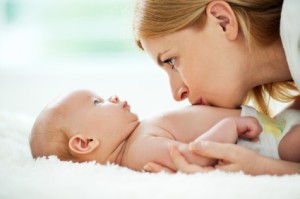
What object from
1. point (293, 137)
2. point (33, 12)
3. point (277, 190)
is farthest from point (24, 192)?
point (33, 12)

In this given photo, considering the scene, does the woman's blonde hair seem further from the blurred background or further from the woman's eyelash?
the blurred background

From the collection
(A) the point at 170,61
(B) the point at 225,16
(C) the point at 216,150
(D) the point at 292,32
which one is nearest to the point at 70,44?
(A) the point at 170,61

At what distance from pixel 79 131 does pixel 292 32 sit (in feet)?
2.01

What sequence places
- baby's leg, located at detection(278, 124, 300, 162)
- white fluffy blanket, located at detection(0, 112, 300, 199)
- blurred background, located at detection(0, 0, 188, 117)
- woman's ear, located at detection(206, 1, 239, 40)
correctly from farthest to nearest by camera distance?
blurred background, located at detection(0, 0, 188, 117) < woman's ear, located at detection(206, 1, 239, 40) < baby's leg, located at detection(278, 124, 300, 162) < white fluffy blanket, located at detection(0, 112, 300, 199)

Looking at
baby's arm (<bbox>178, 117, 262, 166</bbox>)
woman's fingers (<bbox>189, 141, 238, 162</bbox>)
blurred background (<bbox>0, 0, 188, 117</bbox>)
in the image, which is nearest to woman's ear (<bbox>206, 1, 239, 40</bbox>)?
baby's arm (<bbox>178, 117, 262, 166</bbox>)

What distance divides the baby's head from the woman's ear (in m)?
0.38

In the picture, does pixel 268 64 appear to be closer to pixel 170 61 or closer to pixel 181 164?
pixel 170 61

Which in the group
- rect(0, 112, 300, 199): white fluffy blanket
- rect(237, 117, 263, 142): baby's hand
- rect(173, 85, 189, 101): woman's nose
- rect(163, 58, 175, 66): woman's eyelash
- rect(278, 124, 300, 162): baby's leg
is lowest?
rect(278, 124, 300, 162): baby's leg

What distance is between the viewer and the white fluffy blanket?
2.75 feet

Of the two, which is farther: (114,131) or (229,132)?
(114,131)

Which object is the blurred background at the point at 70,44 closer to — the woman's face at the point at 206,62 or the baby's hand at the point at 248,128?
the woman's face at the point at 206,62

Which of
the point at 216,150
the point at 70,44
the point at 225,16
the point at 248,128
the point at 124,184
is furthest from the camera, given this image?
the point at 70,44

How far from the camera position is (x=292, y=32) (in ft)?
3.96

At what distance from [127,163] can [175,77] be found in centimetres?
36
